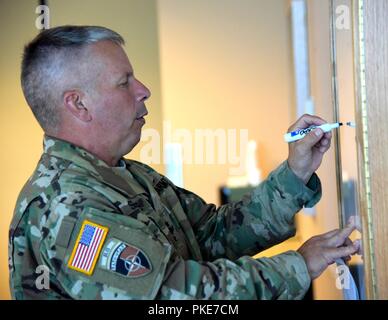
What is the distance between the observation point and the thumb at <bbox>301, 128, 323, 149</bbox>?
0.90 meters

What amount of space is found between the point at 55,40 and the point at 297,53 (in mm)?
1877

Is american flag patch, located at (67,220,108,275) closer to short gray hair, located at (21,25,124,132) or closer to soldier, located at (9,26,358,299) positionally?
soldier, located at (9,26,358,299)

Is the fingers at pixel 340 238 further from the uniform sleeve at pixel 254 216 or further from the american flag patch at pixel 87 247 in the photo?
the american flag patch at pixel 87 247

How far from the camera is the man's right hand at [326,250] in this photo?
80cm

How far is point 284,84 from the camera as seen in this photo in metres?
2.83

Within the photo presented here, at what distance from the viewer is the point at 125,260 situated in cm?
69

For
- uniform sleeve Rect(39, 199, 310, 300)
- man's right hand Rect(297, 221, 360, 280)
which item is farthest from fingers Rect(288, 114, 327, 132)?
uniform sleeve Rect(39, 199, 310, 300)

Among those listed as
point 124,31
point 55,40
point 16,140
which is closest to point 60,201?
point 55,40

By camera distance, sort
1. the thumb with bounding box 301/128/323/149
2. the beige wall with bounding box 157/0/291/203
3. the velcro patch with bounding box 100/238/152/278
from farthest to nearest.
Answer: the beige wall with bounding box 157/0/291/203 < the thumb with bounding box 301/128/323/149 < the velcro patch with bounding box 100/238/152/278

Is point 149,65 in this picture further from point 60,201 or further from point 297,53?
point 60,201

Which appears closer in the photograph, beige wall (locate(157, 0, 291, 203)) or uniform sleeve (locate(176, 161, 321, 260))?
uniform sleeve (locate(176, 161, 321, 260))

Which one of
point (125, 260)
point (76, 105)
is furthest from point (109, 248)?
point (76, 105)

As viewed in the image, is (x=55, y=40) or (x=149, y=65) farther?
(x=149, y=65)

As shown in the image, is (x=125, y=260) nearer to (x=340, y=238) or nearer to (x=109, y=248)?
(x=109, y=248)
